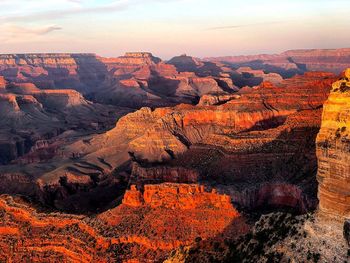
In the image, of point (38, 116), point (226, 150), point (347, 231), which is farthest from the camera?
point (38, 116)

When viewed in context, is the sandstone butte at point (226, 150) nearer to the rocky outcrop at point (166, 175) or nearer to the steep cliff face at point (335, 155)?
the rocky outcrop at point (166, 175)

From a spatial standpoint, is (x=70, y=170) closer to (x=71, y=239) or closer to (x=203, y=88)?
(x=71, y=239)

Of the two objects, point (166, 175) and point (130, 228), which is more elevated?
point (130, 228)

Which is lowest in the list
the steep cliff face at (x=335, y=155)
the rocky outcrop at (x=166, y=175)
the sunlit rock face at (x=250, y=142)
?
the rocky outcrop at (x=166, y=175)

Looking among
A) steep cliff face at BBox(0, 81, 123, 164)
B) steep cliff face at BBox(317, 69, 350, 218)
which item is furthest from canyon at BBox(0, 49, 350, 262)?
steep cliff face at BBox(0, 81, 123, 164)

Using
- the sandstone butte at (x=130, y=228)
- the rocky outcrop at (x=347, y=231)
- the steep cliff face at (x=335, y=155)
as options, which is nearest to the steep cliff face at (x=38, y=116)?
the sandstone butte at (x=130, y=228)

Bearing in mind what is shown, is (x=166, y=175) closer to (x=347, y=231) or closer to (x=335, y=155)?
(x=335, y=155)

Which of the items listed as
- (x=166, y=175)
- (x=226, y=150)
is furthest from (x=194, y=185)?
(x=166, y=175)
